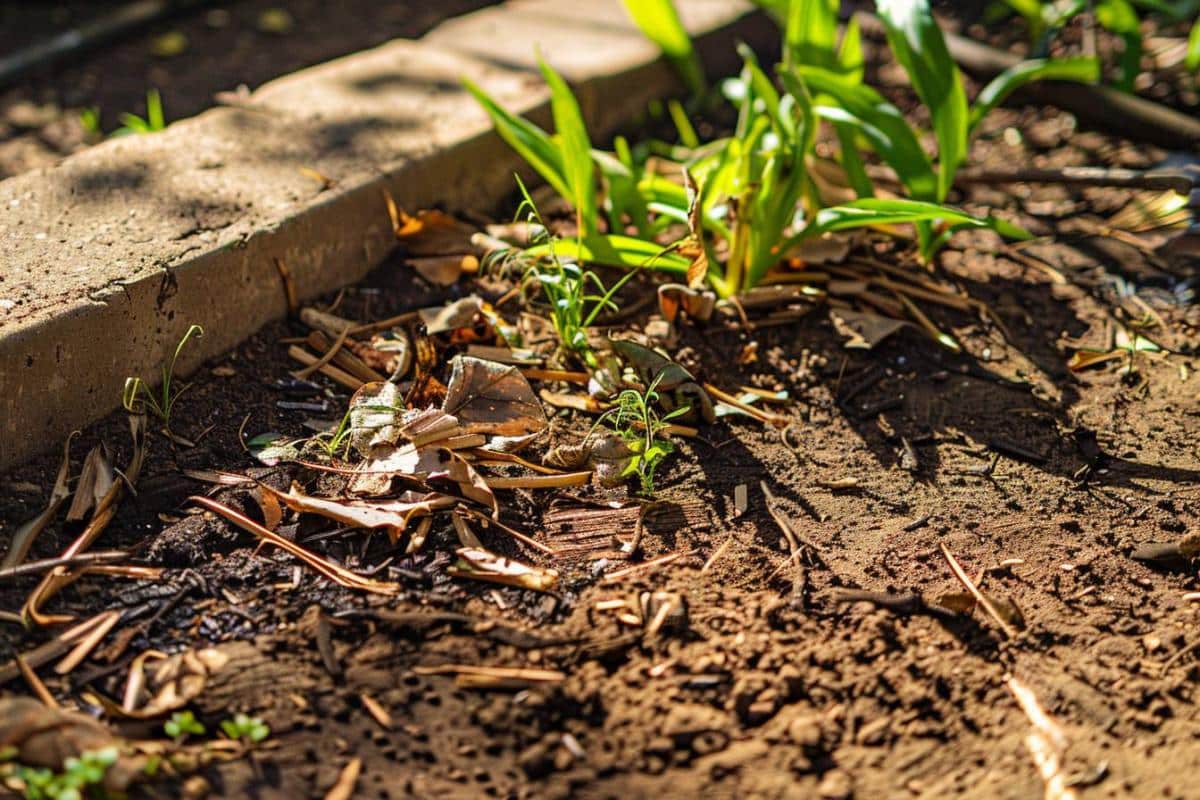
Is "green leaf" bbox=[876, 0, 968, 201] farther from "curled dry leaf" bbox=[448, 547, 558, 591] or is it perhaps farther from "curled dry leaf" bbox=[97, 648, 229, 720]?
"curled dry leaf" bbox=[97, 648, 229, 720]

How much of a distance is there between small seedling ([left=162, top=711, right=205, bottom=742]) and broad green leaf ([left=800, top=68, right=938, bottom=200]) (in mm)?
1698

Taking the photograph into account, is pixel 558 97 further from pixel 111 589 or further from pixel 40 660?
pixel 40 660

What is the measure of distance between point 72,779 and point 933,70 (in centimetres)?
208

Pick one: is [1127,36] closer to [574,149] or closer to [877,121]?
[877,121]

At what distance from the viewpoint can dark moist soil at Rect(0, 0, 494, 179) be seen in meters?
3.48

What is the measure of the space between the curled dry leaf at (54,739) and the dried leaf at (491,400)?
0.81 m

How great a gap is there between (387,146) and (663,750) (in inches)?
65.0

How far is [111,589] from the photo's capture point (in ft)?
5.48

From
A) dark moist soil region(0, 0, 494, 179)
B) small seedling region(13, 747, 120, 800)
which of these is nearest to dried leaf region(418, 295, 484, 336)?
small seedling region(13, 747, 120, 800)

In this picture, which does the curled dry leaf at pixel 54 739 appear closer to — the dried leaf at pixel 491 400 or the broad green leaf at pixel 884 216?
the dried leaf at pixel 491 400

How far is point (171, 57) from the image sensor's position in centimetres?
391

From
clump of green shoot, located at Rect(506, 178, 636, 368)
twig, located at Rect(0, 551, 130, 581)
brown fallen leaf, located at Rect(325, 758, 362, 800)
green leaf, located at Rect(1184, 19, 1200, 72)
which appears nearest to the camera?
brown fallen leaf, located at Rect(325, 758, 362, 800)

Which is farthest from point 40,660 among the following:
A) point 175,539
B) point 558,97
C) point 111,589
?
point 558,97

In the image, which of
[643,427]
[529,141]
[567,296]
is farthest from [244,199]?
[643,427]
